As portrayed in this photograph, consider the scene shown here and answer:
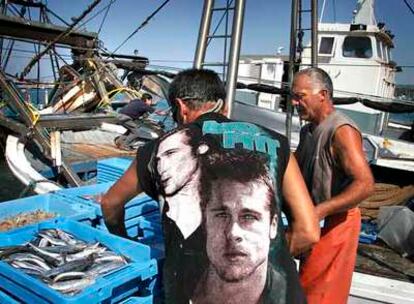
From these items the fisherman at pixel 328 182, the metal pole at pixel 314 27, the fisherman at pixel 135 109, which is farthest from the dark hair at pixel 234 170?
the fisherman at pixel 135 109

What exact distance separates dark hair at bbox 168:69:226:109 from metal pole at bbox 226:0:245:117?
6.45 feet

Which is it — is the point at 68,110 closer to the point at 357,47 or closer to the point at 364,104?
the point at 364,104

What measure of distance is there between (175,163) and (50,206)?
1.75 meters

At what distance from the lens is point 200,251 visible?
1.66 meters

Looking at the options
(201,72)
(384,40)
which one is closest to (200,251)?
(201,72)

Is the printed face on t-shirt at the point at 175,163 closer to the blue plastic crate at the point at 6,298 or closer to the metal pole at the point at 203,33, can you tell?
the blue plastic crate at the point at 6,298

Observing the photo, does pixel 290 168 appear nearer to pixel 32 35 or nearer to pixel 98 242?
pixel 98 242

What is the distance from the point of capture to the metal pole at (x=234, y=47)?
12.7ft

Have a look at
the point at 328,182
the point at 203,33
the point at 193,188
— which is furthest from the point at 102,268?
the point at 203,33

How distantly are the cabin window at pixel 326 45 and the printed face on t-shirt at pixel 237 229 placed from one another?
10.5m

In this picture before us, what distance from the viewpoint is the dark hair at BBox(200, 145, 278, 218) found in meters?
1.71

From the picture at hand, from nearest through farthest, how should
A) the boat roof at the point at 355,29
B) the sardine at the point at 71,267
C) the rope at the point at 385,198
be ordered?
1. the sardine at the point at 71,267
2. the rope at the point at 385,198
3. the boat roof at the point at 355,29

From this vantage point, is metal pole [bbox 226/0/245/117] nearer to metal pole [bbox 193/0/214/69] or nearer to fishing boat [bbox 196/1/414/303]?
fishing boat [bbox 196/1/414/303]

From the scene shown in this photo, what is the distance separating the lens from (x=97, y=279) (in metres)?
1.87
